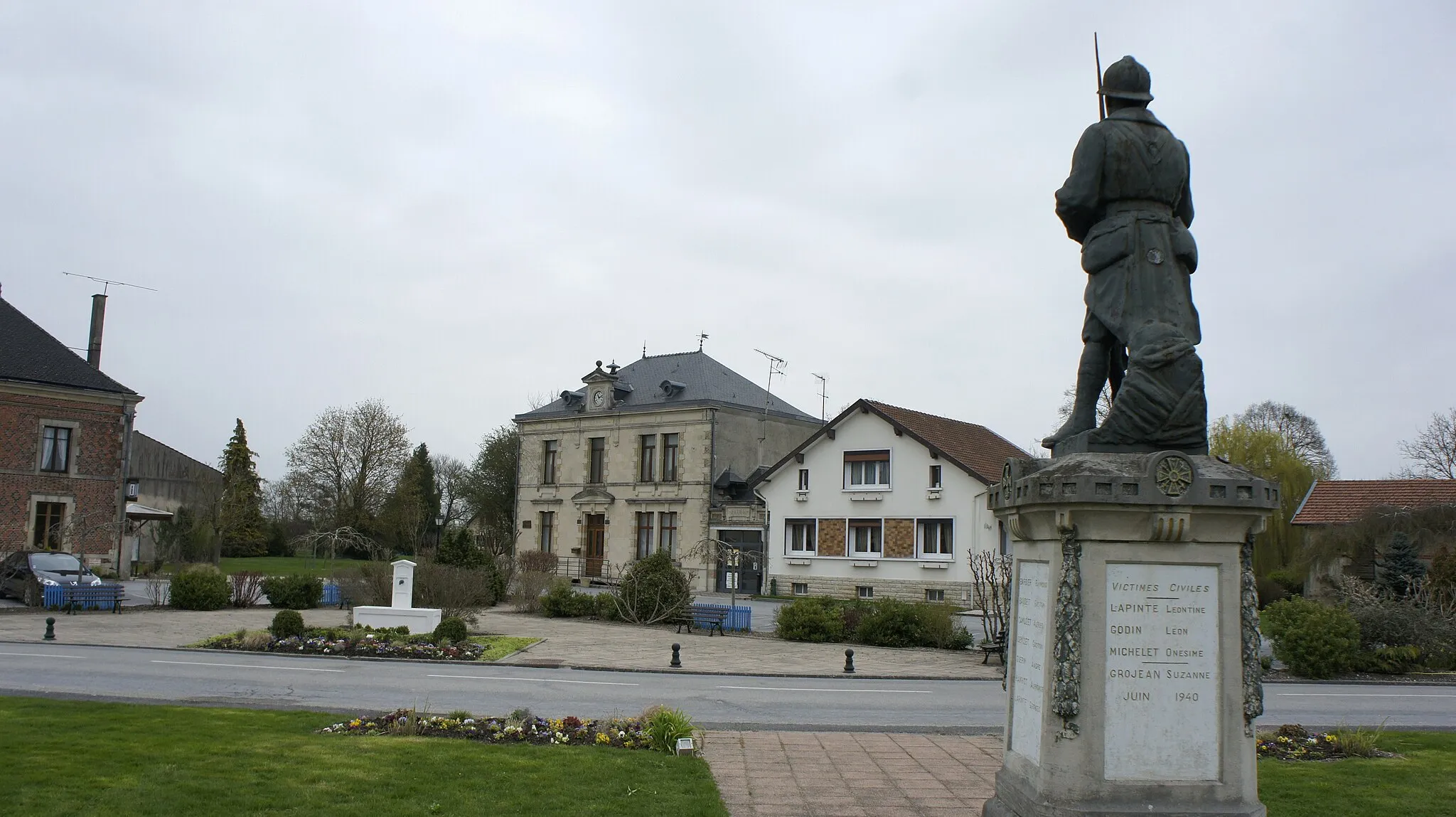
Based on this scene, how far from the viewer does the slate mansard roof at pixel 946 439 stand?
117 feet

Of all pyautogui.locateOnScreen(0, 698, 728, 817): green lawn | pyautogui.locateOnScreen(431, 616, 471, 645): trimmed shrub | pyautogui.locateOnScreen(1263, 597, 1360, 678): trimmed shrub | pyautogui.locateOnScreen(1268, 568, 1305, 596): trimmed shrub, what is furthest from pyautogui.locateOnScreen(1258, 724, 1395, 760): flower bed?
pyautogui.locateOnScreen(1268, 568, 1305, 596): trimmed shrub

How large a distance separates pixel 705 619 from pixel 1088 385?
2020 centimetres

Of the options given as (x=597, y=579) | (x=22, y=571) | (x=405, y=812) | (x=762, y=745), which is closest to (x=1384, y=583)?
(x=762, y=745)

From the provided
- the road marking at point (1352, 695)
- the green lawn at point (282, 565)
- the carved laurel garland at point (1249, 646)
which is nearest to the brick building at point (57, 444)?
the green lawn at point (282, 565)

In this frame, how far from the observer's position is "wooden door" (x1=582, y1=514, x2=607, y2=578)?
48.8 m

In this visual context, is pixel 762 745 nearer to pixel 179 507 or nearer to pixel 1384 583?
pixel 1384 583

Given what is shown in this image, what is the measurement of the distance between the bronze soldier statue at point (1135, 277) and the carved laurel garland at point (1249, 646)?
74cm

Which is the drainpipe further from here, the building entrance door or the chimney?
the building entrance door

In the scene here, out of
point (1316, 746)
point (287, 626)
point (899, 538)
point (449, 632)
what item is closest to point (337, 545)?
point (899, 538)

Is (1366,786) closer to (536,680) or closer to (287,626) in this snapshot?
(536,680)

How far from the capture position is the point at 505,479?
2530 inches

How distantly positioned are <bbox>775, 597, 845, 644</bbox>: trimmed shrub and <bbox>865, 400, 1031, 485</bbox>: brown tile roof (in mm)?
12170

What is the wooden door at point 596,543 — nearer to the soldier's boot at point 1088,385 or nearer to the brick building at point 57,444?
the brick building at point 57,444

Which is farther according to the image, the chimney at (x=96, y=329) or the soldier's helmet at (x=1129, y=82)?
the chimney at (x=96, y=329)
